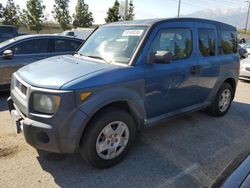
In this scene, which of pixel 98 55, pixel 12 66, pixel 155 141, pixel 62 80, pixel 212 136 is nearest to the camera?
pixel 62 80

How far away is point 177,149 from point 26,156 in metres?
2.10

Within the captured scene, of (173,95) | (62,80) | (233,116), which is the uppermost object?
(62,80)

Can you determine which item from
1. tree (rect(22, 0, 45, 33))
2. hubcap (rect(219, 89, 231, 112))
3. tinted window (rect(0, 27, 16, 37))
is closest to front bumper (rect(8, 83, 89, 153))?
hubcap (rect(219, 89, 231, 112))

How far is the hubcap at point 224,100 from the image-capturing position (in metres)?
5.23

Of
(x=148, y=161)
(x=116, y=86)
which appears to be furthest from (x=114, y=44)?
(x=148, y=161)

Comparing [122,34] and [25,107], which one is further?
[122,34]

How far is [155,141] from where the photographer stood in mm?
4086

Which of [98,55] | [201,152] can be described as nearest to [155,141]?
[201,152]

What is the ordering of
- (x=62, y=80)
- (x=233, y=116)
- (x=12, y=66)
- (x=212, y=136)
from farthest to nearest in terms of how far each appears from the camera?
1. (x=12, y=66)
2. (x=233, y=116)
3. (x=212, y=136)
4. (x=62, y=80)

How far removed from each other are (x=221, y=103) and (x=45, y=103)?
369 cm

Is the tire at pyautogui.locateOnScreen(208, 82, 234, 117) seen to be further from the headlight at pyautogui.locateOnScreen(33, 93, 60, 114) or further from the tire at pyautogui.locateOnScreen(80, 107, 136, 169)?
the headlight at pyautogui.locateOnScreen(33, 93, 60, 114)

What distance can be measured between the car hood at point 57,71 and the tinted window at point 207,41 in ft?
6.20

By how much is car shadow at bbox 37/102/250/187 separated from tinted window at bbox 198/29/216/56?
1329 millimetres

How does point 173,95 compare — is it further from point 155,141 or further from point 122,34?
point 122,34
